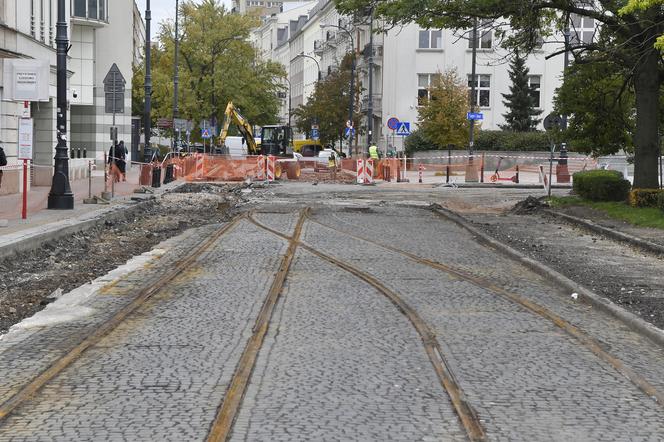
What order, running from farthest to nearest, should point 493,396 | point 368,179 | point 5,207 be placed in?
1. point 368,179
2. point 5,207
3. point 493,396

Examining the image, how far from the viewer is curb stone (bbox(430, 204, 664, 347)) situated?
914 cm

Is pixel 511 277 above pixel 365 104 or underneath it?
underneath

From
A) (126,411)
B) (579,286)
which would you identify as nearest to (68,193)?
(579,286)

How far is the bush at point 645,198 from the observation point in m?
22.4

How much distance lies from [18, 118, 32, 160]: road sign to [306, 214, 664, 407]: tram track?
22.0ft

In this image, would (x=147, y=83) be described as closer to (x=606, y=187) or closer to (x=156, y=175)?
(x=156, y=175)

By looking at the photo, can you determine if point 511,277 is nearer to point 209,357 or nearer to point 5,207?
point 209,357

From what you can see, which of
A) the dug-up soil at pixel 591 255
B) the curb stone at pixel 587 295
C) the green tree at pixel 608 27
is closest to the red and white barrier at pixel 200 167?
the green tree at pixel 608 27

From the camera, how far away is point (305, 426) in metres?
5.87

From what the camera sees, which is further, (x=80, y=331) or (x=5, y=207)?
(x=5, y=207)

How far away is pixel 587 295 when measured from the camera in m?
11.1

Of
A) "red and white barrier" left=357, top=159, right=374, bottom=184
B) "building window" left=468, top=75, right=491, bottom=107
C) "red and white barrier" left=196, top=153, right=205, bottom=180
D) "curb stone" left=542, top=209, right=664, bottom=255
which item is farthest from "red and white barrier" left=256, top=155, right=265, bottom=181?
"building window" left=468, top=75, right=491, bottom=107

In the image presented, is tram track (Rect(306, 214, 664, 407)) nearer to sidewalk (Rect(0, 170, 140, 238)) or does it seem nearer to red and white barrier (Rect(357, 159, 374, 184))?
sidewalk (Rect(0, 170, 140, 238))

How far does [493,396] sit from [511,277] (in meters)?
6.40
